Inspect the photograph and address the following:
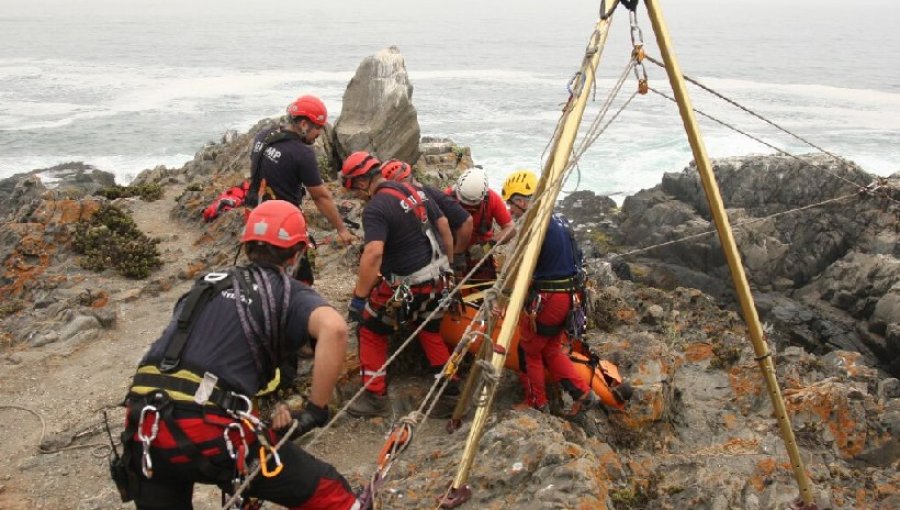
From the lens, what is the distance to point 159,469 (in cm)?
392

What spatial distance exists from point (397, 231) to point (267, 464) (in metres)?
2.98

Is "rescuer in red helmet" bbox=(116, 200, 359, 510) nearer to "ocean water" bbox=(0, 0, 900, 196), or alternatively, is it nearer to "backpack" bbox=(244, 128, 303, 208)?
"backpack" bbox=(244, 128, 303, 208)

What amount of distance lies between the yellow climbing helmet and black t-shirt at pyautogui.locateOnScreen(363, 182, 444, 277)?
72cm

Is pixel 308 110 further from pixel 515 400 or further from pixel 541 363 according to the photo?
pixel 515 400

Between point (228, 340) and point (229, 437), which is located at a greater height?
point (228, 340)

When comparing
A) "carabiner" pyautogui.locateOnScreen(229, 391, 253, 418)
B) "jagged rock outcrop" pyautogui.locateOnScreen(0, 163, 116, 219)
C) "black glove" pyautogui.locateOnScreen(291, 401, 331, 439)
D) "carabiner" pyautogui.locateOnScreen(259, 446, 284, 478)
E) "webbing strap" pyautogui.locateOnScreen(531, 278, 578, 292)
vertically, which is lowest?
"jagged rock outcrop" pyautogui.locateOnScreen(0, 163, 116, 219)

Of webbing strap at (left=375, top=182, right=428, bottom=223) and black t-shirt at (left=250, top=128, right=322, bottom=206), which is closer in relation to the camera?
webbing strap at (left=375, top=182, right=428, bottom=223)

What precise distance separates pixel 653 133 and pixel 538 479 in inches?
1773

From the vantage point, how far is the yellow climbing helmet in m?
6.93

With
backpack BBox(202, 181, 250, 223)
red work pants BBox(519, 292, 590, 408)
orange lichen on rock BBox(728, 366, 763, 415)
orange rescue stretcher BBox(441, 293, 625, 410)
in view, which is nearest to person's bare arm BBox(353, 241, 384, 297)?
orange rescue stretcher BBox(441, 293, 625, 410)

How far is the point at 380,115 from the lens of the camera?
52.9 feet

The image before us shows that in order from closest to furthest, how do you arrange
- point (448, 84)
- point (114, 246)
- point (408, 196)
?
1. point (408, 196)
2. point (114, 246)
3. point (448, 84)

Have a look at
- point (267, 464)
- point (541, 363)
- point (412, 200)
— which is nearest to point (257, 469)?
point (267, 464)

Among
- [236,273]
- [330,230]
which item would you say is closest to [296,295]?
[236,273]
